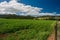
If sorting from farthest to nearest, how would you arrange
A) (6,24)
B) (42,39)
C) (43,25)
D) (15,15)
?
1. (43,25)
2. (6,24)
3. (15,15)
4. (42,39)

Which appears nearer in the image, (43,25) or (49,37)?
(49,37)

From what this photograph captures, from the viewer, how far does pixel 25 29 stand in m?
6.38

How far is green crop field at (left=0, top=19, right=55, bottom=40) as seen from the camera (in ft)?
19.1

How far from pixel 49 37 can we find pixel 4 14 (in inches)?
63.2

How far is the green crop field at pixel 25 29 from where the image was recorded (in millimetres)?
5818

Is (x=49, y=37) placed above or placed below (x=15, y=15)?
below

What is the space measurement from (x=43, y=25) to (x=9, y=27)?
140 cm

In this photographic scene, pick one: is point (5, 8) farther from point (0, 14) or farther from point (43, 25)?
point (43, 25)

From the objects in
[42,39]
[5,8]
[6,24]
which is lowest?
[42,39]

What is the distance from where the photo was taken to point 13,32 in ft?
20.1

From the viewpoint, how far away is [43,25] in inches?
277

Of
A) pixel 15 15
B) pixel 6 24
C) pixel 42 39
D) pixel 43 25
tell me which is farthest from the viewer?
pixel 43 25

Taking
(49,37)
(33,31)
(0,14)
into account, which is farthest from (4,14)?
(49,37)

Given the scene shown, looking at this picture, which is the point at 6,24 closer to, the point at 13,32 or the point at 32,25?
the point at 13,32
